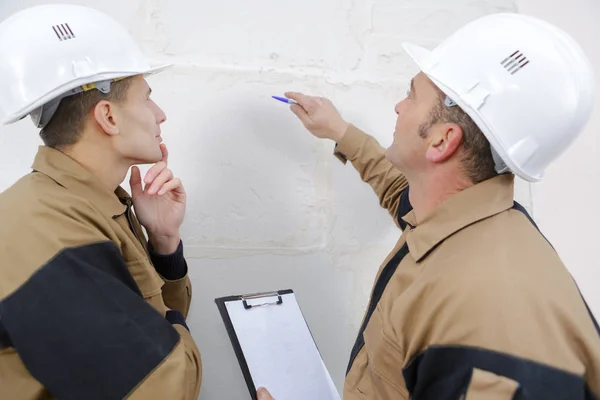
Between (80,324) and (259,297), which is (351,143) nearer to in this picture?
(259,297)

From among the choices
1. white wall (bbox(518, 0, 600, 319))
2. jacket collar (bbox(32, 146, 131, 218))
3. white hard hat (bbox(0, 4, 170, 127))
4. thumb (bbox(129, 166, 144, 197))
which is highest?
white hard hat (bbox(0, 4, 170, 127))

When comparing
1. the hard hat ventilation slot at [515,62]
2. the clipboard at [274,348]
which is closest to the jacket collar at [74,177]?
the clipboard at [274,348]

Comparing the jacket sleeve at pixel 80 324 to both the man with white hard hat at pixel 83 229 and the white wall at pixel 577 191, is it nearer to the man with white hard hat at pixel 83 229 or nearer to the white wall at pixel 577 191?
the man with white hard hat at pixel 83 229

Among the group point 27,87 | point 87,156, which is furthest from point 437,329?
point 27,87

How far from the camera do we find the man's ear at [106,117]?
1.00 meters

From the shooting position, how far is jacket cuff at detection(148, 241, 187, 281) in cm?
118

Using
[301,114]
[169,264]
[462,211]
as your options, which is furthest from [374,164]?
[169,264]

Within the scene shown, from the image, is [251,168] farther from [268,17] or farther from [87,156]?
[87,156]

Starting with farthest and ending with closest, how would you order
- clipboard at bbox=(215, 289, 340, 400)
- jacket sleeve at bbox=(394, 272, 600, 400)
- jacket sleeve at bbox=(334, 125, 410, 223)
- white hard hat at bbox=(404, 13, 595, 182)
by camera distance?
jacket sleeve at bbox=(334, 125, 410, 223)
clipboard at bbox=(215, 289, 340, 400)
white hard hat at bbox=(404, 13, 595, 182)
jacket sleeve at bbox=(394, 272, 600, 400)

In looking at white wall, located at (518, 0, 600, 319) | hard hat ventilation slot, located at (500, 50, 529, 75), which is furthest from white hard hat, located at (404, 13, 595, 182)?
white wall, located at (518, 0, 600, 319)

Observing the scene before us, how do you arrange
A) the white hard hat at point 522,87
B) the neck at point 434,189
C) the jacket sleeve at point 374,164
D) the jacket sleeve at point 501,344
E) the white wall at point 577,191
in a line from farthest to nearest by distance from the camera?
the white wall at point 577,191 < the jacket sleeve at point 374,164 < the neck at point 434,189 < the white hard hat at point 522,87 < the jacket sleeve at point 501,344

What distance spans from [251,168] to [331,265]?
1.17 ft

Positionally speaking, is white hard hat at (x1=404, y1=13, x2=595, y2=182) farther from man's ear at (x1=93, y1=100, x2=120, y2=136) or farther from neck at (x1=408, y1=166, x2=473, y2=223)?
man's ear at (x1=93, y1=100, x2=120, y2=136)

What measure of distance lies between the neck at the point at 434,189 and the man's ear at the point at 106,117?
60cm
